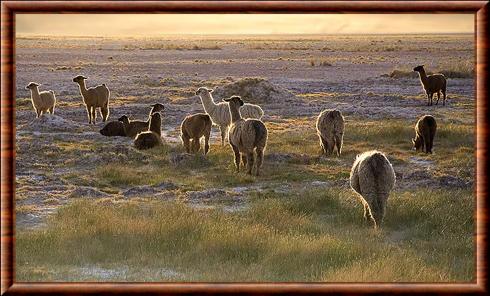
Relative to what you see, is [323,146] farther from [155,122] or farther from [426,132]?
[155,122]

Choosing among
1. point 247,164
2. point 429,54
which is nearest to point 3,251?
point 247,164

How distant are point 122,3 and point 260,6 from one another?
1.25 metres

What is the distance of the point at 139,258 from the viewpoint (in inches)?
316

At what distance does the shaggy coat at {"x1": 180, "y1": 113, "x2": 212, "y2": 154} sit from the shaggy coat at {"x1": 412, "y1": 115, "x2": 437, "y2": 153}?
17.6 feet

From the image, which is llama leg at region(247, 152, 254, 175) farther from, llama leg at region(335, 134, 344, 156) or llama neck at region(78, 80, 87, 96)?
llama neck at region(78, 80, 87, 96)

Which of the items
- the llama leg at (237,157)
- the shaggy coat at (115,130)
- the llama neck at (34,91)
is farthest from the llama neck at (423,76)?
the llama neck at (34,91)

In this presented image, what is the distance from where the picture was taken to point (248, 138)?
44.5 ft

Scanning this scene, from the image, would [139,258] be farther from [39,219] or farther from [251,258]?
[39,219]

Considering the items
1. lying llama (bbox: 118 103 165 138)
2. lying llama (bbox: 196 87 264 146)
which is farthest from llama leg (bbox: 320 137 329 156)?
lying llama (bbox: 118 103 165 138)

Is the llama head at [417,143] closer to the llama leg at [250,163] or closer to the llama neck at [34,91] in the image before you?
the llama leg at [250,163]

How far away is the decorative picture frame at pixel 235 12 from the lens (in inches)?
214

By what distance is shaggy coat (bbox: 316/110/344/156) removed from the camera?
16.2 m

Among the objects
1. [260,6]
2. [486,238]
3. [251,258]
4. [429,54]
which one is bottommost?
[251,258]

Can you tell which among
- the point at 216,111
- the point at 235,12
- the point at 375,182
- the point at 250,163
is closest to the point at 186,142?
the point at 216,111
